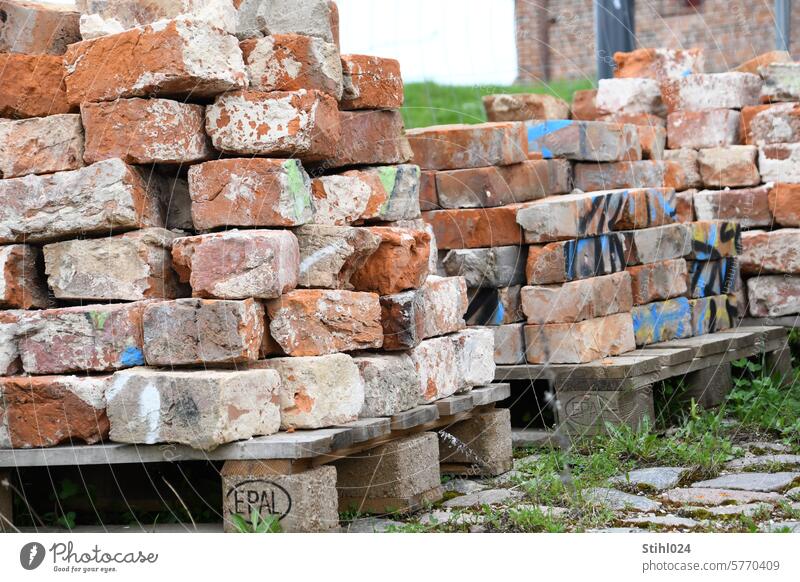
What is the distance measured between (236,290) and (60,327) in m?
0.80

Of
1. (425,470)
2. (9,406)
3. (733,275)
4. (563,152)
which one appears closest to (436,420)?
(425,470)

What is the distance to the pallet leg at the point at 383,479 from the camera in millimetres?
5887

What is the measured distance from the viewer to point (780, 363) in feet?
29.8

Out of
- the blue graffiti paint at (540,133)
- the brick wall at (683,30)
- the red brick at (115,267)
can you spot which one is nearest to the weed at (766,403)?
the blue graffiti paint at (540,133)

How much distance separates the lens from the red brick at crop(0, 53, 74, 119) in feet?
19.0

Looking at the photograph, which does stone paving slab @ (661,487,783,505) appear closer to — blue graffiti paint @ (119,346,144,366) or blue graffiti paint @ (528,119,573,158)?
blue graffiti paint @ (119,346,144,366)

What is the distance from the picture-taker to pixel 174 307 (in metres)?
5.34

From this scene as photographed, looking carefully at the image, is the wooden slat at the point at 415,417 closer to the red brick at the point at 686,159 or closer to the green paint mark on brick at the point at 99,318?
the green paint mark on brick at the point at 99,318

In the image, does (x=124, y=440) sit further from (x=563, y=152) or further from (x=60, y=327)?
(x=563, y=152)

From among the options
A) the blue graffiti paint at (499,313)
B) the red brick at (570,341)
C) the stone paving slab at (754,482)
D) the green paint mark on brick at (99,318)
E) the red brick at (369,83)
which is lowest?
the stone paving slab at (754,482)

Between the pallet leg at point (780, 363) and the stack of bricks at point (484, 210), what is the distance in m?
2.32

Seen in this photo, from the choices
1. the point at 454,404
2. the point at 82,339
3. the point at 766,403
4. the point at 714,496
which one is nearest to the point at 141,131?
the point at 82,339

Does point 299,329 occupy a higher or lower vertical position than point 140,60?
lower

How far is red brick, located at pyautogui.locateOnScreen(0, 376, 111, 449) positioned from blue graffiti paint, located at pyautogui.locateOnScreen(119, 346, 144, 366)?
0.11m
